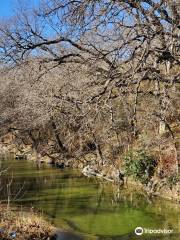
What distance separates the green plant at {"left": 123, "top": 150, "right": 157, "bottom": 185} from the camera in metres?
21.6

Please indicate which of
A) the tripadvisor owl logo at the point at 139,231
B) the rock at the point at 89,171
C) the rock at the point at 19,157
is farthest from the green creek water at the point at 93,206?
the rock at the point at 19,157

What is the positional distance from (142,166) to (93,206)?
4310 millimetres

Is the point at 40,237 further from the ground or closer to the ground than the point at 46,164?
closer to the ground

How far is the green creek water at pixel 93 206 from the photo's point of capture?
14828 mm

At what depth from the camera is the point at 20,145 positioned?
44.0 m

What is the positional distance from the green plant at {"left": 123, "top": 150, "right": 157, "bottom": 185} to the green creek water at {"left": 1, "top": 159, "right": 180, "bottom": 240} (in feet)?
2.95

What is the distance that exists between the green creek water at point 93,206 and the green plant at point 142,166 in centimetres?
90

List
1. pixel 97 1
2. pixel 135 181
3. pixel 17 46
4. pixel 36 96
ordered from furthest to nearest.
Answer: pixel 36 96 < pixel 135 181 < pixel 17 46 < pixel 97 1

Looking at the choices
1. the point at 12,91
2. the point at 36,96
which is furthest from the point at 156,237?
the point at 12,91

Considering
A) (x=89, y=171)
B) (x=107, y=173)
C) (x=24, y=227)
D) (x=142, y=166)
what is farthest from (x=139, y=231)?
(x=89, y=171)

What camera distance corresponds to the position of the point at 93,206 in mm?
18328

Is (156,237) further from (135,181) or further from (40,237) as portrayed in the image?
(135,181)

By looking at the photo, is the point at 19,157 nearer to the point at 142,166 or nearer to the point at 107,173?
the point at 107,173

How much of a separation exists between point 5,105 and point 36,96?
46.1 ft
